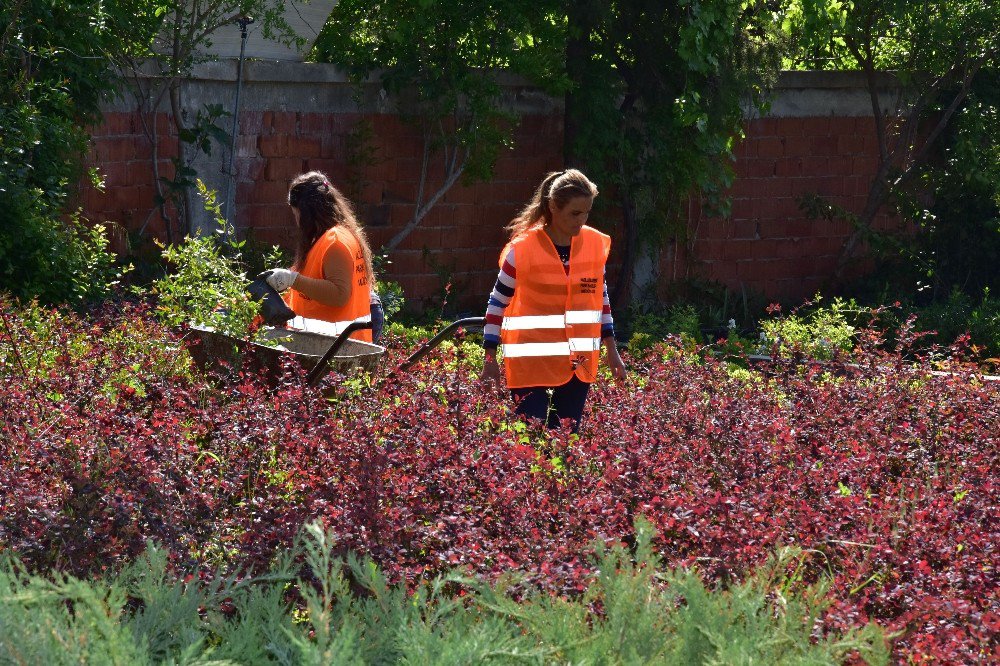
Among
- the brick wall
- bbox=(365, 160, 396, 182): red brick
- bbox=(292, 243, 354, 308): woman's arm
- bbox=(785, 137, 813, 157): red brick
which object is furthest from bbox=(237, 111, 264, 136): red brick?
bbox=(785, 137, 813, 157): red brick

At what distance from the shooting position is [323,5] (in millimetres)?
11203

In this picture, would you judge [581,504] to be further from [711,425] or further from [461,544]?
[711,425]

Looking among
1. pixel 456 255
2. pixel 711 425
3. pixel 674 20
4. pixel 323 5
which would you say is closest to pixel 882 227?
pixel 674 20

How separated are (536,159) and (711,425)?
7267 millimetres

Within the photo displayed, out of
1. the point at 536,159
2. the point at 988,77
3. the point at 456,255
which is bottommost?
the point at 456,255

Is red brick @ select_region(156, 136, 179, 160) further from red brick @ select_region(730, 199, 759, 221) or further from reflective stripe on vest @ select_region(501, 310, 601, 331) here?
red brick @ select_region(730, 199, 759, 221)

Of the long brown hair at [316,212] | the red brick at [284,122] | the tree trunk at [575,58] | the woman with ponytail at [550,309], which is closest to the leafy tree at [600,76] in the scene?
the tree trunk at [575,58]

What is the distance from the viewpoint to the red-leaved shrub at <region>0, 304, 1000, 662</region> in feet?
11.1

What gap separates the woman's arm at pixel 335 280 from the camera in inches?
234

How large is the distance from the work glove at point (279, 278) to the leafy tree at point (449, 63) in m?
4.86

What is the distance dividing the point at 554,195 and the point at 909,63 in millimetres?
8013

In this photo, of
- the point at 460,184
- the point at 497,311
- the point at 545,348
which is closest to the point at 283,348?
the point at 497,311

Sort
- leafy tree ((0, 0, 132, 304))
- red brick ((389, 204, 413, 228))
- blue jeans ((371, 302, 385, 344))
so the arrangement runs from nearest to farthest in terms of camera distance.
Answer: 1. blue jeans ((371, 302, 385, 344))
2. leafy tree ((0, 0, 132, 304))
3. red brick ((389, 204, 413, 228))

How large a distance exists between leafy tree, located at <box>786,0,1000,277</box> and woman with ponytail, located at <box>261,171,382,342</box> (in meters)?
6.80
